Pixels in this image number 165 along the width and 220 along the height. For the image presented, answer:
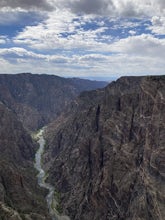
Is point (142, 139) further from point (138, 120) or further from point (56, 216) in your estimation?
point (56, 216)

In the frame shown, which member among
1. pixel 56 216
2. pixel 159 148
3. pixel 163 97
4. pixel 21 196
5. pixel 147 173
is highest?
pixel 163 97

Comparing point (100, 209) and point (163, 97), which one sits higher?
point (163, 97)

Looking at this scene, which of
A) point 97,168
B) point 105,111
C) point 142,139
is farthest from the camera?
point 105,111

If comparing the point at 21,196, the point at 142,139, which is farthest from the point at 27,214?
the point at 142,139

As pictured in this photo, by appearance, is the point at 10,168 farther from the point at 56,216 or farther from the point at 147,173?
the point at 147,173

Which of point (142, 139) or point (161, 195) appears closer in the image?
point (161, 195)

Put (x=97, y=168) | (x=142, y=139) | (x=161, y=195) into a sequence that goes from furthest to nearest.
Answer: (x=97, y=168) < (x=142, y=139) < (x=161, y=195)
